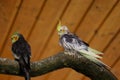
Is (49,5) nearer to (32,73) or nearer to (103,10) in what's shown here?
(103,10)

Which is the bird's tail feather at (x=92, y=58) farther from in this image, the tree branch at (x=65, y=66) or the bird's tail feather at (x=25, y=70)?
the bird's tail feather at (x=25, y=70)

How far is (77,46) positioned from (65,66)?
Answer: 1.22 feet

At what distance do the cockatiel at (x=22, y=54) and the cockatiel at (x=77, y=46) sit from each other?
160 millimetres

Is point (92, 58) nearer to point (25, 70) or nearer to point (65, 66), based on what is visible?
point (65, 66)

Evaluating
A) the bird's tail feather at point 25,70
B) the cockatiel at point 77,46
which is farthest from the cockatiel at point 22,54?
the cockatiel at point 77,46

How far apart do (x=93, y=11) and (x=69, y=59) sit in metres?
1.16

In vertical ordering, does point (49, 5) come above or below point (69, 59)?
below

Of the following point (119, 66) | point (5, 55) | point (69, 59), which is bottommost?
point (5, 55)

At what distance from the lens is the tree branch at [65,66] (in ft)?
4.84

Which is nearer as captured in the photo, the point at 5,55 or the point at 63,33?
the point at 63,33

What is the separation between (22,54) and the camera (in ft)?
5.77

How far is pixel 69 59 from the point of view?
153 cm

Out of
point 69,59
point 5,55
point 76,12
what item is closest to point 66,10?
point 76,12

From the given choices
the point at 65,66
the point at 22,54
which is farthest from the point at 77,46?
the point at 65,66
